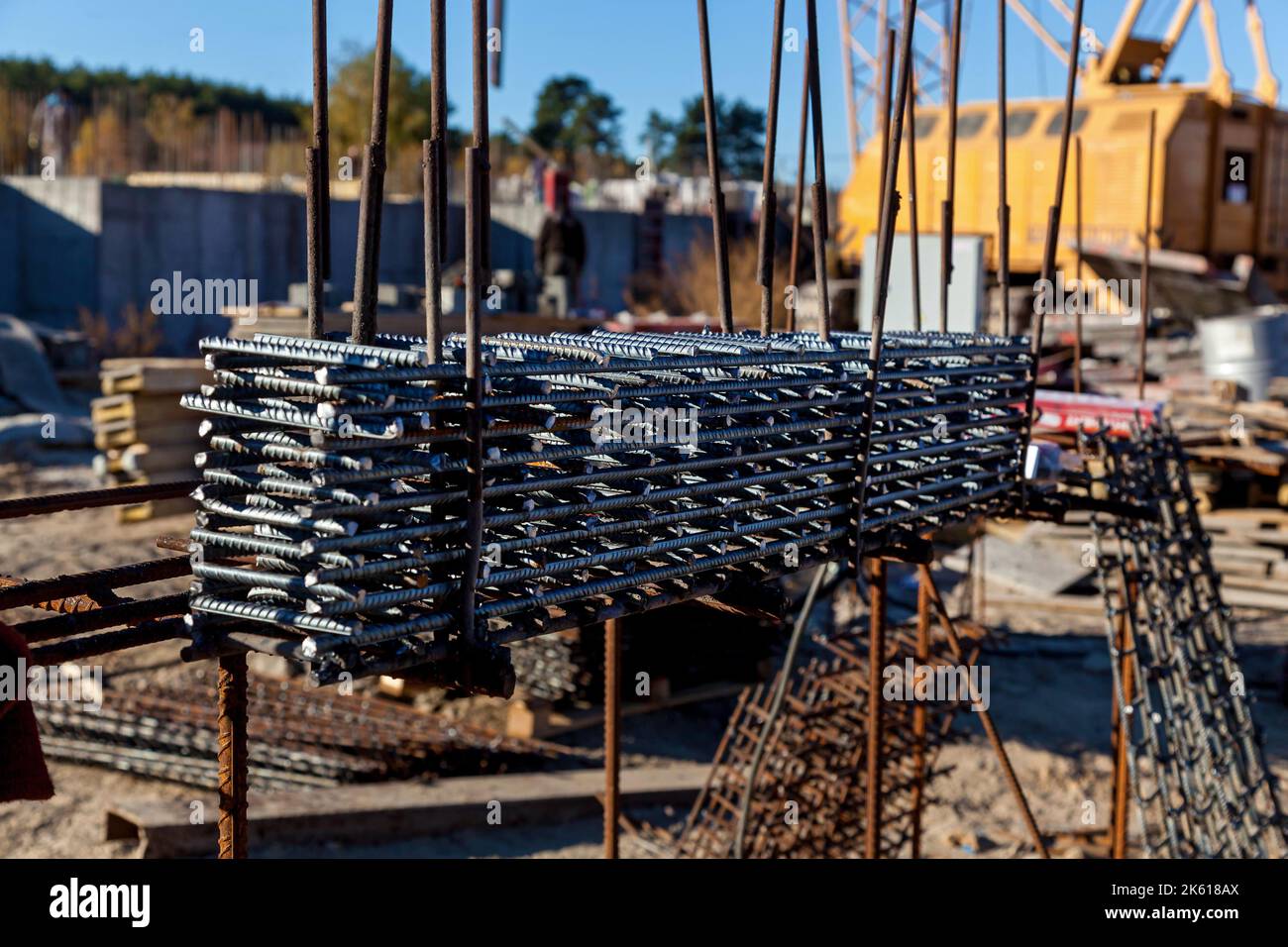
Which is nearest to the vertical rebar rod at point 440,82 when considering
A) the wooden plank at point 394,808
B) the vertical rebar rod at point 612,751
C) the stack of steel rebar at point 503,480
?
the stack of steel rebar at point 503,480

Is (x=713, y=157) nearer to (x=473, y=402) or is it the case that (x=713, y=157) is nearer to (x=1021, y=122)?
(x=473, y=402)

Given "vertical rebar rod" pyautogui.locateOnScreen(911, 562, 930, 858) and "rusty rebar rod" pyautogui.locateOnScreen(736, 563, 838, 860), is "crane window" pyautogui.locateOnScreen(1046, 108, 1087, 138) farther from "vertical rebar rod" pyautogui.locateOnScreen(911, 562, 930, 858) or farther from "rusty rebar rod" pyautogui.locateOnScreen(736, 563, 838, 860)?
"rusty rebar rod" pyautogui.locateOnScreen(736, 563, 838, 860)

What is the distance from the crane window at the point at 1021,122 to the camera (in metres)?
21.3

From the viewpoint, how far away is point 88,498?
3.88 meters

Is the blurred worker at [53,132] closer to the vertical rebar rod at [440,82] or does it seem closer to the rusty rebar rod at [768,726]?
the rusty rebar rod at [768,726]

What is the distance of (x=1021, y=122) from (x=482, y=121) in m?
19.7

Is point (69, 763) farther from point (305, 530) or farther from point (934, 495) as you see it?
point (305, 530)

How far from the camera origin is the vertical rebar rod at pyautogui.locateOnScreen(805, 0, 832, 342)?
4.48 meters

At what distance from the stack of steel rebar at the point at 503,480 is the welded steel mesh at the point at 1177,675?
8.41 ft

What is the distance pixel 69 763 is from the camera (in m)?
8.79

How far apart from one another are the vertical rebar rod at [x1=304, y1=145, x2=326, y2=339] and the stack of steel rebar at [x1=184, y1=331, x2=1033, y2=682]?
32 centimetres

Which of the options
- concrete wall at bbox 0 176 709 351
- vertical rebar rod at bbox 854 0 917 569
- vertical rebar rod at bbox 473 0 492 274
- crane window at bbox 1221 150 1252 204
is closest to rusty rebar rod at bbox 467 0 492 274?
vertical rebar rod at bbox 473 0 492 274

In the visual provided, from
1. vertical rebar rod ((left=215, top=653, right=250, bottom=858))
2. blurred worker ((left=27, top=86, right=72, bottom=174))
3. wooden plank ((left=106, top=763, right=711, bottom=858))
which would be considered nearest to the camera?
vertical rebar rod ((left=215, top=653, right=250, bottom=858))

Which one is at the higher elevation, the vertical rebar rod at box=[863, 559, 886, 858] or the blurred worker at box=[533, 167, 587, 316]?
the blurred worker at box=[533, 167, 587, 316]
